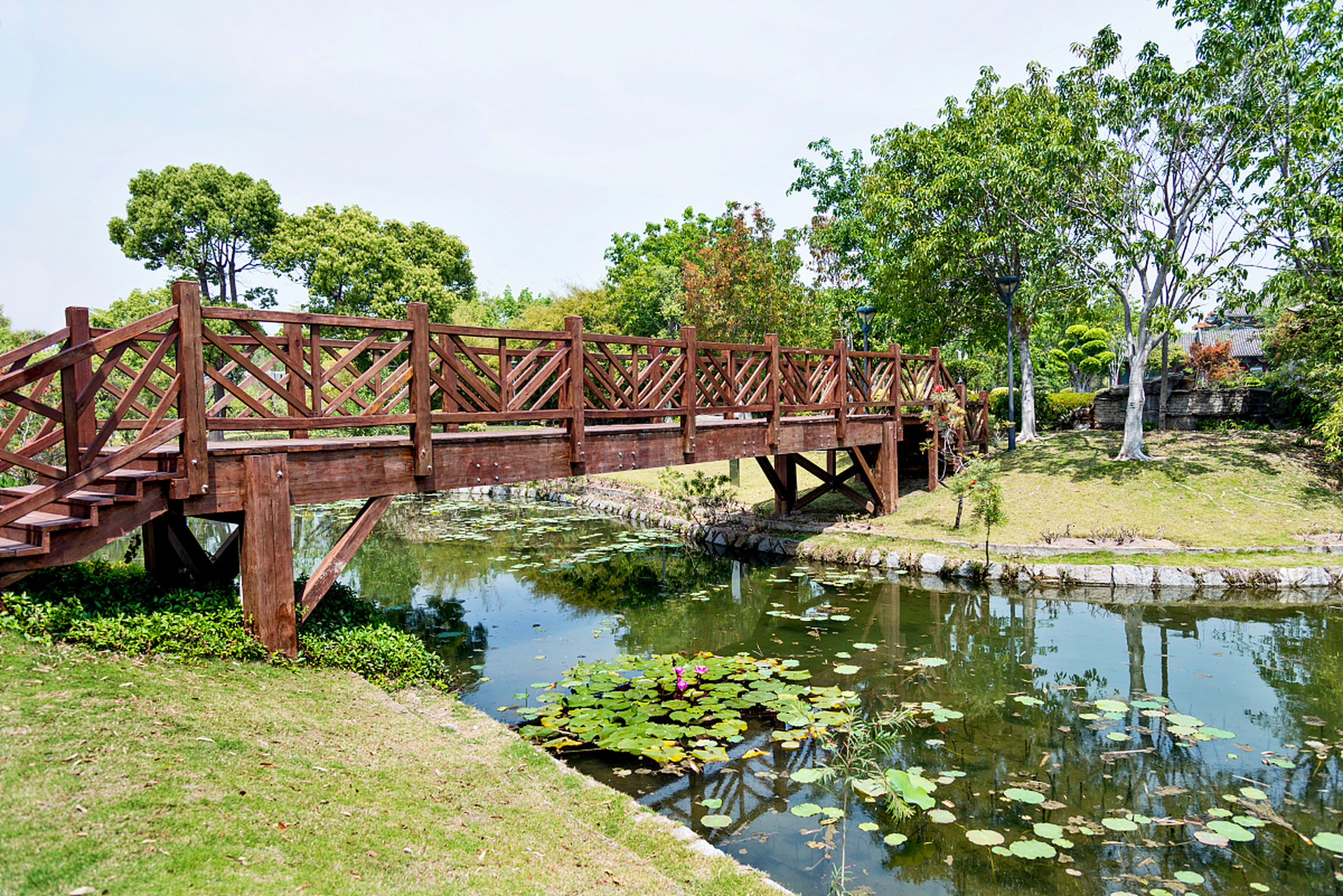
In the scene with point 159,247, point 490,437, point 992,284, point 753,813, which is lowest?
point 753,813

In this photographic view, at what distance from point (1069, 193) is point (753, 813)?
1644 cm

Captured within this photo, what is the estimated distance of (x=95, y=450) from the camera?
18.6ft

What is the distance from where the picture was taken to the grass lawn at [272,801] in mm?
3156

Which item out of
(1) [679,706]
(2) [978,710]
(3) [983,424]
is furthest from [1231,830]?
(3) [983,424]

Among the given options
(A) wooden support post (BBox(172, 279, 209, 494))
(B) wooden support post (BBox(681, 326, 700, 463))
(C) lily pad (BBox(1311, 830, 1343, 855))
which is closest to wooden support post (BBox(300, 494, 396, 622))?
(A) wooden support post (BBox(172, 279, 209, 494))

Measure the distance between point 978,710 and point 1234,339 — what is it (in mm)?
61655

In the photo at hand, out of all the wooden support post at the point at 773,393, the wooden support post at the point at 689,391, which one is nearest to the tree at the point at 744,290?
the wooden support post at the point at 773,393

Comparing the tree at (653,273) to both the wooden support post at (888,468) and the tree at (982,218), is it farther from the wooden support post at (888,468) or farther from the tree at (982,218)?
the wooden support post at (888,468)

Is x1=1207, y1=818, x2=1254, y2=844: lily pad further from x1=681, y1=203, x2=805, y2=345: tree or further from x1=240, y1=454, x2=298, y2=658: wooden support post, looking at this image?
x1=681, y1=203, x2=805, y2=345: tree

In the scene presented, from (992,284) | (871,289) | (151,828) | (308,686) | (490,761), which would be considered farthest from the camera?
(871,289)

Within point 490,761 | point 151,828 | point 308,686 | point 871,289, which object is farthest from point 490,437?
point 871,289

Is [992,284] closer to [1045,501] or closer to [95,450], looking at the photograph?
[1045,501]

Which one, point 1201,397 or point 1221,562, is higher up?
point 1201,397

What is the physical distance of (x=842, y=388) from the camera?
46.1ft
